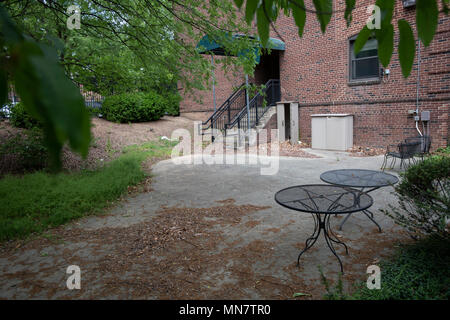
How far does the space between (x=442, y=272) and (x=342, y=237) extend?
1357mm

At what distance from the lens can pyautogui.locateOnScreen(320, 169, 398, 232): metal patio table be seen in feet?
13.9

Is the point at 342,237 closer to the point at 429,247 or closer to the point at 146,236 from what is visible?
the point at 429,247

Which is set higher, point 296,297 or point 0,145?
point 0,145

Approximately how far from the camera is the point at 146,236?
430 centimetres

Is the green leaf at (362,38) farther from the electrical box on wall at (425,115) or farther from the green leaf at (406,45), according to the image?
the electrical box on wall at (425,115)

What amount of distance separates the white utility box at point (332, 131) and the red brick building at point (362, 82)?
1.33ft

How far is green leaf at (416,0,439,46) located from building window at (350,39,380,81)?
35.5 ft

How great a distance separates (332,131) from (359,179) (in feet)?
24.6

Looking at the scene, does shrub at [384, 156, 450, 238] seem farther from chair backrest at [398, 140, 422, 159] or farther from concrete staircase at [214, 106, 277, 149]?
concrete staircase at [214, 106, 277, 149]

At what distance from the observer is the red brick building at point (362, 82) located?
9.38m

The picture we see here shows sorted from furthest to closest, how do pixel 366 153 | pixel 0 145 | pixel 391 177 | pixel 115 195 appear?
1. pixel 366 153
2. pixel 0 145
3. pixel 115 195
4. pixel 391 177

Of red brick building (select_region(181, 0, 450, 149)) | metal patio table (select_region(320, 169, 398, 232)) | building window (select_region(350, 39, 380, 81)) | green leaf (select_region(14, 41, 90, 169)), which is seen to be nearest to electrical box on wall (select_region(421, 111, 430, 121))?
red brick building (select_region(181, 0, 450, 149))
